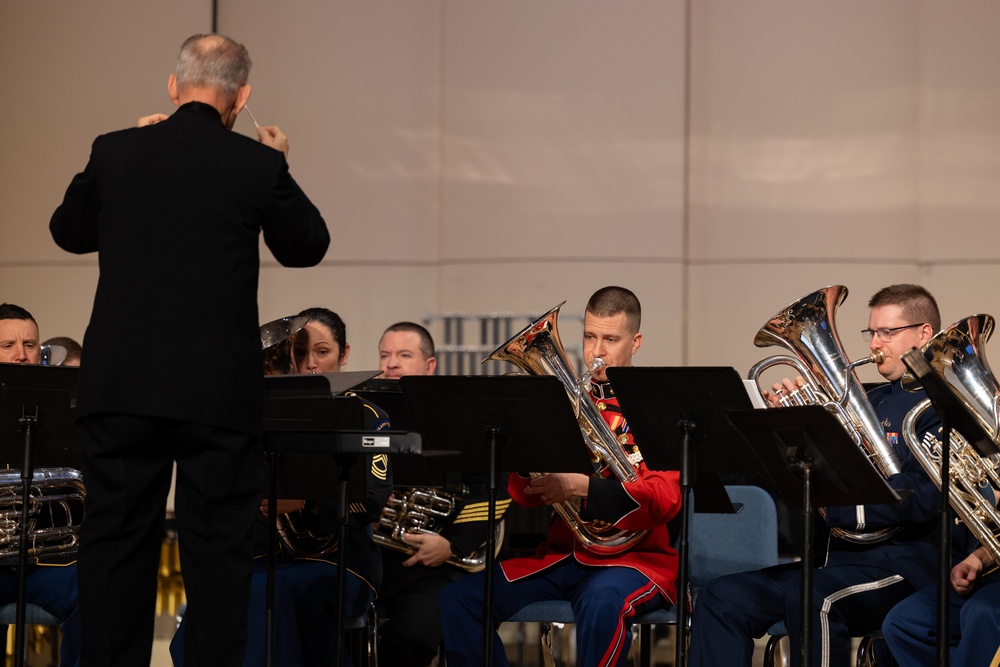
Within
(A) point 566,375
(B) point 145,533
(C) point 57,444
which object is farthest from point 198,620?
(A) point 566,375

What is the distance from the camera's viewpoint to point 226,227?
276 centimetres

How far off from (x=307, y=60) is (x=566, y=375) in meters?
4.52

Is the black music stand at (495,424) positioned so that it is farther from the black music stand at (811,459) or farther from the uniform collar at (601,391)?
the uniform collar at (601,391)

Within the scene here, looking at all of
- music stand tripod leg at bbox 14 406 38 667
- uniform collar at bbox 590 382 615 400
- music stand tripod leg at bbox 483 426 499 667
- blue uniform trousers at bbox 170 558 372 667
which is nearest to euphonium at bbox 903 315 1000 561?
uniform collar at bbox 590 382 615 400

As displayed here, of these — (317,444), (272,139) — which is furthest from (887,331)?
(272,139)

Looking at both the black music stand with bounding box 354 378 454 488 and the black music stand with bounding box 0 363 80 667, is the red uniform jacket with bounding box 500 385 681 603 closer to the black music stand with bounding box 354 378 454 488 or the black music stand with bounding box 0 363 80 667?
the black music stand with bounding box 354 378 454 488

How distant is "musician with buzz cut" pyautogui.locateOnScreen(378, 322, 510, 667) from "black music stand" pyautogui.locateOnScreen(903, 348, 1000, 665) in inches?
73.4

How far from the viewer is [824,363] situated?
3.72 metres

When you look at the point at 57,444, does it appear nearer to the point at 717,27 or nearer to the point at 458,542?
the point at 458,542

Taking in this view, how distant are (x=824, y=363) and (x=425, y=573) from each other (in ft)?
5.78

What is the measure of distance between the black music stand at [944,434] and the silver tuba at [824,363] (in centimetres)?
54

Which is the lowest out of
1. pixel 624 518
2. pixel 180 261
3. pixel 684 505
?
pixel 624 518

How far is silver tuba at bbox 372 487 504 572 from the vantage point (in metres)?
4.52

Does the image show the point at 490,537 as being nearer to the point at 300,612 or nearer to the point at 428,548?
the point at 300,612
